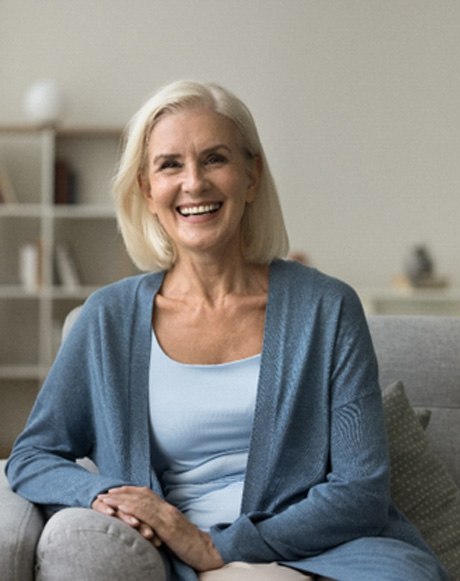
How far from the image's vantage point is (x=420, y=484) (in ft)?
7.53

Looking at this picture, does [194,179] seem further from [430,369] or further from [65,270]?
[65,270]

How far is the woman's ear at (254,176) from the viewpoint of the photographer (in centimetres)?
217

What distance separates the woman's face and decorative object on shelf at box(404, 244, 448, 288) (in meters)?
4.05

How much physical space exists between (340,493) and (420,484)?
45cm

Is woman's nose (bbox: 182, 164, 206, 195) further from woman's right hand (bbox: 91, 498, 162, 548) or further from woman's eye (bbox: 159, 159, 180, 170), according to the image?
woman's right hand (bbox: 91, 498, 162, 548)

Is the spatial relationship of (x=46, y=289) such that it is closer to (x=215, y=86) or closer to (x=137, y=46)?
(x=137, y=46)

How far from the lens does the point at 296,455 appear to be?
1998 mm

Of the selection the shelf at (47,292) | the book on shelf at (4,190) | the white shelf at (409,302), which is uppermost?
the book on shelf at (4,190)

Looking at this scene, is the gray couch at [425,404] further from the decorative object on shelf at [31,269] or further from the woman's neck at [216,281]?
the decorative object on shelf at [31,269]

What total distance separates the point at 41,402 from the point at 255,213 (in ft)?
1.78

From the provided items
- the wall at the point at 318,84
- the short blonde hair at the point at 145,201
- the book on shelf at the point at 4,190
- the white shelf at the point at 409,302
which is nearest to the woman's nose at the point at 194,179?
the short blonde hair at the point at 145,201

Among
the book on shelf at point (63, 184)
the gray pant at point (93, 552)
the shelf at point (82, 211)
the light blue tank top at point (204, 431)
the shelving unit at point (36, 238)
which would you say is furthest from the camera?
the shelving unit at point (36, 238)

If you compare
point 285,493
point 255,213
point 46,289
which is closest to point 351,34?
point 46,289

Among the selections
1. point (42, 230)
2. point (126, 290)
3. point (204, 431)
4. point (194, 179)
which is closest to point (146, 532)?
point (204, 431)
